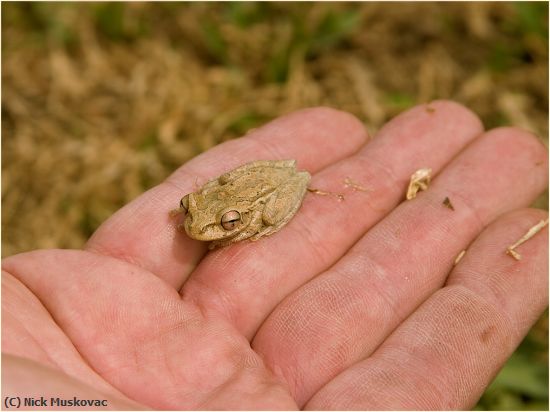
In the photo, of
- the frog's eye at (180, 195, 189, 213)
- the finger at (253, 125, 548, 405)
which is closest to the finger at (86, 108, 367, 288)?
the frog's eye at (180, 195, 189, 213)

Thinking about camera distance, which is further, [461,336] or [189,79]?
[189,79]

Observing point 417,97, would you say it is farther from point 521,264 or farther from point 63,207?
point 63,207

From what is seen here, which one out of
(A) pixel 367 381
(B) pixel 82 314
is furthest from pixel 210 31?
(A) pixel 367 381

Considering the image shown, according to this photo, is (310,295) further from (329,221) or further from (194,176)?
(194,176)

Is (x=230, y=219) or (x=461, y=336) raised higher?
(x=230, y=219)

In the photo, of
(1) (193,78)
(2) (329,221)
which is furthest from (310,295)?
(1) (193,78)

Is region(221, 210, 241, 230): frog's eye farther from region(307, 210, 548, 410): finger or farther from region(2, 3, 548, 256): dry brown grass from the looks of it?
region(2, 3, 548, 256): dry brown grass
